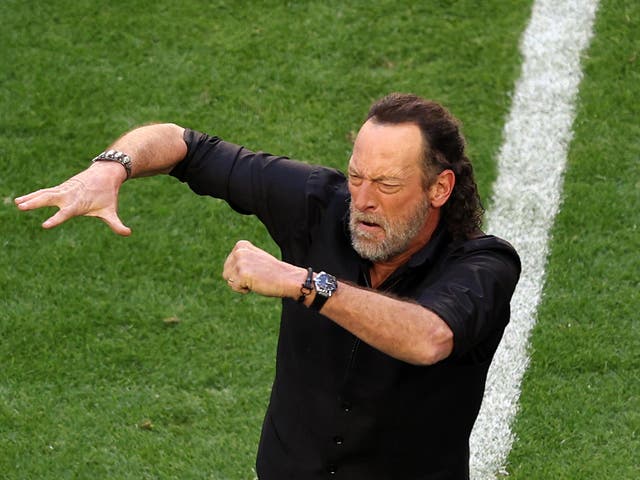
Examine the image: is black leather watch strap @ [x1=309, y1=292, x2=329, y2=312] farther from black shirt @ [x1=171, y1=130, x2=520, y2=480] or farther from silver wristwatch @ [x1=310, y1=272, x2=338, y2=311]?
black shirt @ [x1=171, y1=130, x2=520, y2=480]

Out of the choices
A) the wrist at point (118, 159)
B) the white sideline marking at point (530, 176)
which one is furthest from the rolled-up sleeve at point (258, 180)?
the white sideline marking at point (530, 176)

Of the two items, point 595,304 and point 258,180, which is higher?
point 258,180

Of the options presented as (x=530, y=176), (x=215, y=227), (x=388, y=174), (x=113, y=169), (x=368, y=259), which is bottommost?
(x=215, y=227)

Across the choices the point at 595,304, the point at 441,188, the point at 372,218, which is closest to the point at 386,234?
the point at 372,218

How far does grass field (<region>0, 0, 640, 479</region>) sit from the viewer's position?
6.66 meters

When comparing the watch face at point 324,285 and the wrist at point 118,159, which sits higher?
the wrist at point 118,159

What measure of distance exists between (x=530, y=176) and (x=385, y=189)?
3.92 m

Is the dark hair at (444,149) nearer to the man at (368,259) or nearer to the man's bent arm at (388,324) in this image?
the man at (368,259)

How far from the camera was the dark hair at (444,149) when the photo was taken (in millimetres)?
4332

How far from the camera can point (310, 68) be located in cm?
858

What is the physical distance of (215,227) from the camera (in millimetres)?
7746

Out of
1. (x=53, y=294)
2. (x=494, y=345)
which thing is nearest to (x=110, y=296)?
(x=53, y=294)

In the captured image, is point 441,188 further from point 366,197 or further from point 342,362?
point 342,362

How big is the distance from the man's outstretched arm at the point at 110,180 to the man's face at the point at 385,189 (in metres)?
0.75
